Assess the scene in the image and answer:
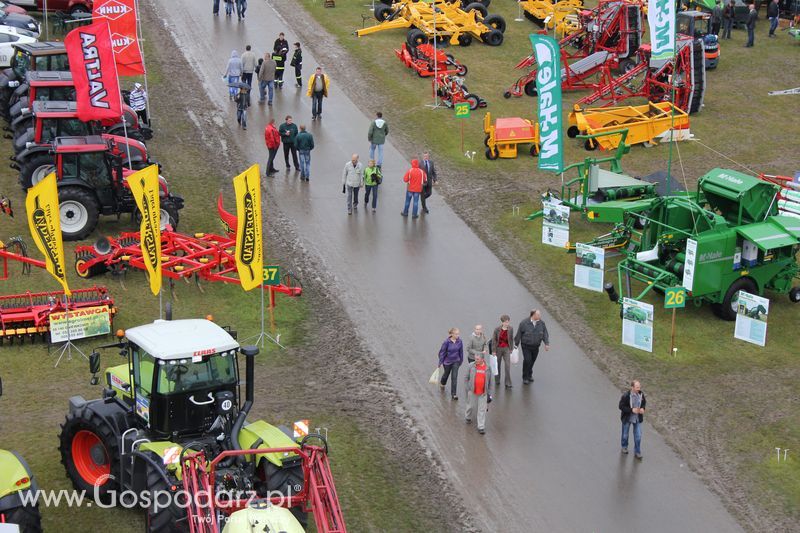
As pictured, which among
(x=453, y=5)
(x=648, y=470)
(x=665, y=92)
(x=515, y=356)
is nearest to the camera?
(x=648, y=470)

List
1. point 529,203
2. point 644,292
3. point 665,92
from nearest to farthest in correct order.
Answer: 1. point 644,292
2. point 529,203
3. point 665,92

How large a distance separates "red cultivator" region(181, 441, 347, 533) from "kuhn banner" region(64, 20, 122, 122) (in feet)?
44.0

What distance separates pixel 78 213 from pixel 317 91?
9.14 m

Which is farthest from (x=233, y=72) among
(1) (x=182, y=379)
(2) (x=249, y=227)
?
(1) (x=182, y=379)

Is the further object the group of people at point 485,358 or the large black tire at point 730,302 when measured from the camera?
the large black tire at point 730,302

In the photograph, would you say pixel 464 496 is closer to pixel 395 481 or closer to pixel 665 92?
pixel 395 481

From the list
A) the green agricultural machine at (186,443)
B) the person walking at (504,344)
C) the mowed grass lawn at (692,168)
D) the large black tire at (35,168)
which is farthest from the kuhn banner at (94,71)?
the green agricultural machine at (186,443)

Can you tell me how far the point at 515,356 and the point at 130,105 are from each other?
1555cm

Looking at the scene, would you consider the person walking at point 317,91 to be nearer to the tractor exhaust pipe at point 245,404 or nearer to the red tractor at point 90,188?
the red tractor at point 90,188

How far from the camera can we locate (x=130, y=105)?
98.1 feet

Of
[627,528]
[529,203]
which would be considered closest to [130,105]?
[529,203]

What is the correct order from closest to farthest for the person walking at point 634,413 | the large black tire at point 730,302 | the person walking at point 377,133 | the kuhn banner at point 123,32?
the person walking at point 634,413
the large black tire at point 730,302
the person walking at point 377,133
the kuhn banner at point 123,32

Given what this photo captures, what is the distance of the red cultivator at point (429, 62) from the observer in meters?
34.6

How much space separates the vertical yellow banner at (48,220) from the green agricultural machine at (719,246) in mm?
9749
